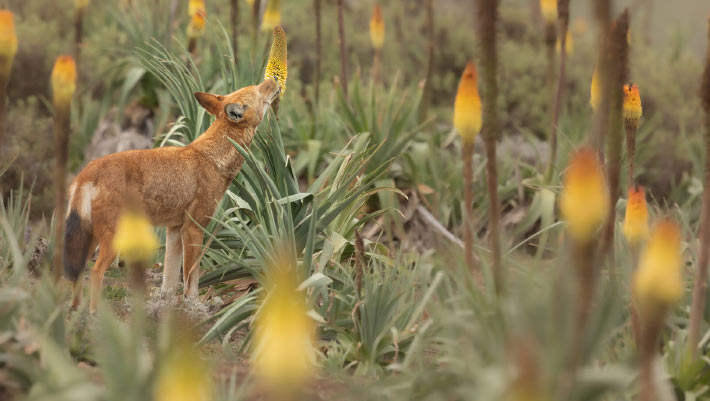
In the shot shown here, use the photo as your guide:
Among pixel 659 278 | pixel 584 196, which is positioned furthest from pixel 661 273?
pixel 584 196

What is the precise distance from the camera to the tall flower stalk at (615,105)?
10.9 feet

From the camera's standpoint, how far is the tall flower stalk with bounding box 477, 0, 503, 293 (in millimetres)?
3365

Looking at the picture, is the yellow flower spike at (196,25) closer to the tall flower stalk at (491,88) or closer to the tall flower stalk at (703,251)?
the tall flower stalk at (491,88)

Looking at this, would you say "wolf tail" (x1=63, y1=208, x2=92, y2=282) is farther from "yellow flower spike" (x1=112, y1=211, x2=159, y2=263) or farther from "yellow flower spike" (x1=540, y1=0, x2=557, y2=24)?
"yellow flower spike" (x1=540, y1=0, x2=557, y2=24)

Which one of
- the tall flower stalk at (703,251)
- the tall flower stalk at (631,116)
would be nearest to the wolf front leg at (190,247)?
the tall flower stalk at (631,116)

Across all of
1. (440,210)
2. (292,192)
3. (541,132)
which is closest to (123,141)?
(440,210)

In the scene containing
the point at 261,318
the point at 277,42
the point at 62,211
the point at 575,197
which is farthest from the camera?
the point at 277,42

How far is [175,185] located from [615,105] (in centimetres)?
227

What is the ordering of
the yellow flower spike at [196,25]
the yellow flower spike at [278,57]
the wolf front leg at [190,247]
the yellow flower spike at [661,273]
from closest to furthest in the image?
the yellow flower spike at [661,273] < the wolf front leg at [190,247] < the yellow flower spike at [278,57] < the yellow flower spike at [196,25]

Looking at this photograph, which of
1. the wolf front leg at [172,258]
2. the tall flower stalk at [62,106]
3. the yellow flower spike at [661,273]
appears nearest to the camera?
the yellow flower spike at [661,273]

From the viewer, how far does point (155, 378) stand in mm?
2725

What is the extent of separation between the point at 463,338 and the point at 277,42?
2.63 m

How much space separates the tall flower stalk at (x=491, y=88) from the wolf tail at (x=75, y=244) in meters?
1.91

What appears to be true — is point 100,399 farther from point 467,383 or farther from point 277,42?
point 277,42
